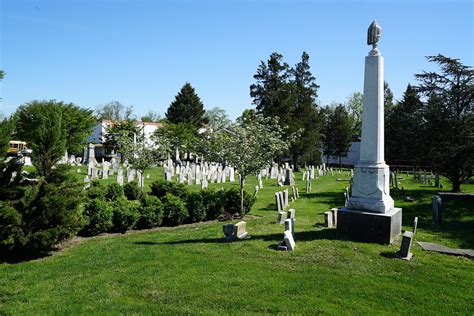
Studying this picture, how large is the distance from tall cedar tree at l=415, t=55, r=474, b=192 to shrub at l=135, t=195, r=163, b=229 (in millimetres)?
14434

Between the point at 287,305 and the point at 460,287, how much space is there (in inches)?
130

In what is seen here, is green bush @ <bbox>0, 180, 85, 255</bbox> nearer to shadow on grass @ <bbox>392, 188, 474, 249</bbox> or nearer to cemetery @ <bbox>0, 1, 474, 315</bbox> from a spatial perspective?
cemetery @ <bbox>0, 1, 474, 315</bbox>

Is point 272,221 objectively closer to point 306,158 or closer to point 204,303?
point 204,303

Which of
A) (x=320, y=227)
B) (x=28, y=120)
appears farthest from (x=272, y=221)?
(x=28, y=120)

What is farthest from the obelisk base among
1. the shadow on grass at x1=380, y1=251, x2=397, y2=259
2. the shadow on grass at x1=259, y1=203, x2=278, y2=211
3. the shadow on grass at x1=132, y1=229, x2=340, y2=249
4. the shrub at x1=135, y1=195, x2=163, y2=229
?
the shadow on grass at x1=259, y1=203, x2=278, y2=211

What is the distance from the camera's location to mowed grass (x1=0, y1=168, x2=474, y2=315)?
210 inches

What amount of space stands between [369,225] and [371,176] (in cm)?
123

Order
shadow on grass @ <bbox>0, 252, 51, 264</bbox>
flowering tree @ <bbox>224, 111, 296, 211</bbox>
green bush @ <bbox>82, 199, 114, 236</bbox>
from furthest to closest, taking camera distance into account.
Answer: flowering tree @ <bbox>224, 111, 296, 211</bbox> < green bush @ <bbox>82, 199, 114, 236</bbox> < shadow on grass @ <bbox>0, 252, 51, 264</bbox>

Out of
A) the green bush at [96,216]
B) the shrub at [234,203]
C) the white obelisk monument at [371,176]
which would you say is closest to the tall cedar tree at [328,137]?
the shrub at [234,203]

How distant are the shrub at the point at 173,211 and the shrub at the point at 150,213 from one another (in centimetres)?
30

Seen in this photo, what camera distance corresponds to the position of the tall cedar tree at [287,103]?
139ft

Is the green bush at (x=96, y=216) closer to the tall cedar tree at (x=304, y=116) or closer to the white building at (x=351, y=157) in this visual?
the tall cedar tree at (x=304, y=116)

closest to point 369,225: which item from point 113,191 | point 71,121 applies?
point 113,191

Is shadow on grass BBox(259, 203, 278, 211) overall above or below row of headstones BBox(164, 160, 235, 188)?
below
